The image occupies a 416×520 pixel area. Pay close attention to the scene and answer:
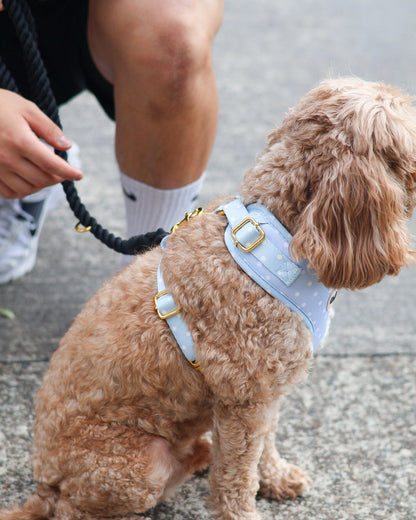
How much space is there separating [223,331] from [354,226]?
0.45 metres

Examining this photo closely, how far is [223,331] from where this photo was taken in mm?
1773

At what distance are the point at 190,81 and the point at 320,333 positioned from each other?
0.99 metres

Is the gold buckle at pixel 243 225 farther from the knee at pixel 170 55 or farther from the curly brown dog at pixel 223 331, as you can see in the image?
the knee at pixel 170 55

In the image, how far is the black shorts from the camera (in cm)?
249

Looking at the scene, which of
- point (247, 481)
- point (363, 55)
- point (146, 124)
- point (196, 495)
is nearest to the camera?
point (247, 481)

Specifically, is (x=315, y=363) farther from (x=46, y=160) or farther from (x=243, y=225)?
(x=46, y=160)

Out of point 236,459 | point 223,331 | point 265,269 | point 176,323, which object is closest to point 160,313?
point 176,323

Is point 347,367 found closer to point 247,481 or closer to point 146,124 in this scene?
point 247,481

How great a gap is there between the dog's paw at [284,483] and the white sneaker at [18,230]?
1.56m

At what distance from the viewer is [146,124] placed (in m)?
2.33

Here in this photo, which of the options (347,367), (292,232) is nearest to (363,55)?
(347,367)

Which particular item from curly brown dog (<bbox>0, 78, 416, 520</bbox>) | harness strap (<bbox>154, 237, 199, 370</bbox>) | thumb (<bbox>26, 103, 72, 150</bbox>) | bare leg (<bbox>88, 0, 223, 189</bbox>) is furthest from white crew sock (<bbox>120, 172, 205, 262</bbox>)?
harness strap (<bbox>154, 237, 199, 370</bbox>)

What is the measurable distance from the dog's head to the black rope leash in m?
0.60

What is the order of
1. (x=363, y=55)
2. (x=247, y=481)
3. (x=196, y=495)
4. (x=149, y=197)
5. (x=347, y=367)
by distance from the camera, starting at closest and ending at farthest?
(x=247, y=481)
(x=196, y=495)
(x=149, y=197)
(x=347, y=367)
(x=363, y=55)
